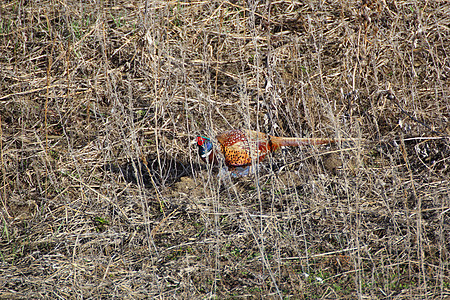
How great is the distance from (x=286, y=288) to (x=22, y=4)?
405cm

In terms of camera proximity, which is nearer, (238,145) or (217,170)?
(238,145)

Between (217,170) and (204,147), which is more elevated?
(204,147)

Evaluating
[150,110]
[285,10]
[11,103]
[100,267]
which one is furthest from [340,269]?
[11,103]

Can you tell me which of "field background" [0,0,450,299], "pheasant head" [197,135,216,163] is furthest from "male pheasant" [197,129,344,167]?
"field background" [0,0,450,299]

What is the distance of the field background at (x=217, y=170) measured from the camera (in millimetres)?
2543

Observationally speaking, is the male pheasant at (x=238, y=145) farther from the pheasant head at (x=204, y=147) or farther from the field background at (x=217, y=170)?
the field background at (x=217, y=170)

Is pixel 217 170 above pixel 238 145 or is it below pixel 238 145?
below

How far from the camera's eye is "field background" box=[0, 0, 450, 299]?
8.34 ft

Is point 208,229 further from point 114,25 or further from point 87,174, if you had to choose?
point 114,25

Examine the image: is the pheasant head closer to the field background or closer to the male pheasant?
the male pheasant

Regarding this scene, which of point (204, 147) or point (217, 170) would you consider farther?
point (217, 170)

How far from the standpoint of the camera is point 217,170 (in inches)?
142

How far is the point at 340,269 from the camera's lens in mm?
2539

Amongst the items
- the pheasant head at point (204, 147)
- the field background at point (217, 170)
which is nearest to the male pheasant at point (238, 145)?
the pheasant head at point (204, 147)
